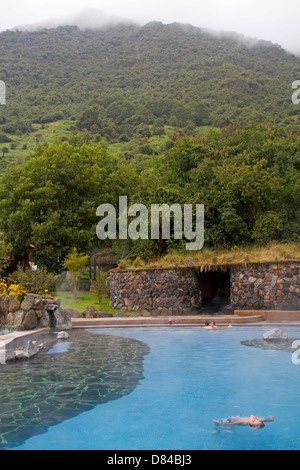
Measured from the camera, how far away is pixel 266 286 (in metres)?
16.5

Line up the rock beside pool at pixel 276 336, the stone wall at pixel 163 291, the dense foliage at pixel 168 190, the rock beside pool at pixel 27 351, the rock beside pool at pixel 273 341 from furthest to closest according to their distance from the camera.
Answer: the dense foliage at pixel 168 190
the stone wall at pixel 163 291
the rock beside pool at pixel 276 336
the rock beside pool at pixel 273 341
the rock beside pool at pixel 27 351

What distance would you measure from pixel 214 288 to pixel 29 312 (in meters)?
11.0

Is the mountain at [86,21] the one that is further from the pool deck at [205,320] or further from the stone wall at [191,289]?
the pool deck at [205,320]

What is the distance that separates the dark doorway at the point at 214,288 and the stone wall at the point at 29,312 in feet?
26.7

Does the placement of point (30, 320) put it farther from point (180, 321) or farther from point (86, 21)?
point (86, 21)

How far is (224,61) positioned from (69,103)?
3598 cm

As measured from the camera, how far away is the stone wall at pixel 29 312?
41.1 feet

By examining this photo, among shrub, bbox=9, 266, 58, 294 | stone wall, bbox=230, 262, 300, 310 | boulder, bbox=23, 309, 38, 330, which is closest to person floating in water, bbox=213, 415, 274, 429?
boulder, bbox=23, 309, 38, 330

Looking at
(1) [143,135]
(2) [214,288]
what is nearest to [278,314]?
(2) [214,288]

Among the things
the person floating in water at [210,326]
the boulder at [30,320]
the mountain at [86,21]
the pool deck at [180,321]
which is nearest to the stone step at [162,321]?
the pool deck at [180,321]

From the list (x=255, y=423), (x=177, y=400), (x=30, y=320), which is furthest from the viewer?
(x=30, y=320)

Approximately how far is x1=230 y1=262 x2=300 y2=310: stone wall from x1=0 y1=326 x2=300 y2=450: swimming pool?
16.2 feet

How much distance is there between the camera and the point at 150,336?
1321 cm

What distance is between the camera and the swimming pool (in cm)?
539
